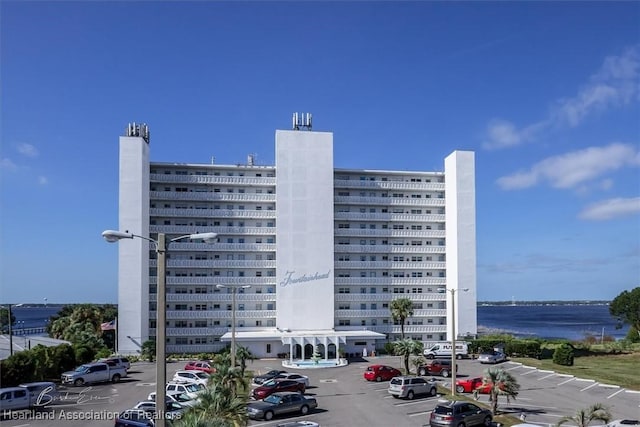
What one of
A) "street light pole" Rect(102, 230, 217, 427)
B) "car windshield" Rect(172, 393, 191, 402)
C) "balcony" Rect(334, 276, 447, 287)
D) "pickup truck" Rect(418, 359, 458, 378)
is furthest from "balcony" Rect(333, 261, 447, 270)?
"street light pole" Rect(102, 230, 217, 427)

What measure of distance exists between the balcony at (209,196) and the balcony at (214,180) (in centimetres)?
151

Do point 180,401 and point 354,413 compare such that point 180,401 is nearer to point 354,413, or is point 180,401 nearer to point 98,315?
point 354,413

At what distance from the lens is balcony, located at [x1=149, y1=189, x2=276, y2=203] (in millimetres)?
72312

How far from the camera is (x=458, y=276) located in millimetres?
73812

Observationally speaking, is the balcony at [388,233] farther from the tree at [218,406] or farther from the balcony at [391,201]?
the tree at [218,406]

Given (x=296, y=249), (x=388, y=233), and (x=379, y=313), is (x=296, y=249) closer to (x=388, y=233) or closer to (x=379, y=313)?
(x=388, y=233)

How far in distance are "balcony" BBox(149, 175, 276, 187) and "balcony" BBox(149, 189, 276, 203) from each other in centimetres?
151

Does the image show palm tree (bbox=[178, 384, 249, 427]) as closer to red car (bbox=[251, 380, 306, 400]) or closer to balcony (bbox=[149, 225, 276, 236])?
red car (bbox=[251, 380, 306, 400])

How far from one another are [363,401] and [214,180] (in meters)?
44.7

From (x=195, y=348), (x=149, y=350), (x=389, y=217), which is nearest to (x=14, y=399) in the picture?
(x=149, y=350)

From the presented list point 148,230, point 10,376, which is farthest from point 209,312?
point 10,376

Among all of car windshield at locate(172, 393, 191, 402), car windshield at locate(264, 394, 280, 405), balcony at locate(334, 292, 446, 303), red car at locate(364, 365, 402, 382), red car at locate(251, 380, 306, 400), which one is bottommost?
red car at locate(364, 365, 402, 382)

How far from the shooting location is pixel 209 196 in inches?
2896

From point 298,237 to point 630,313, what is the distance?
159ft
